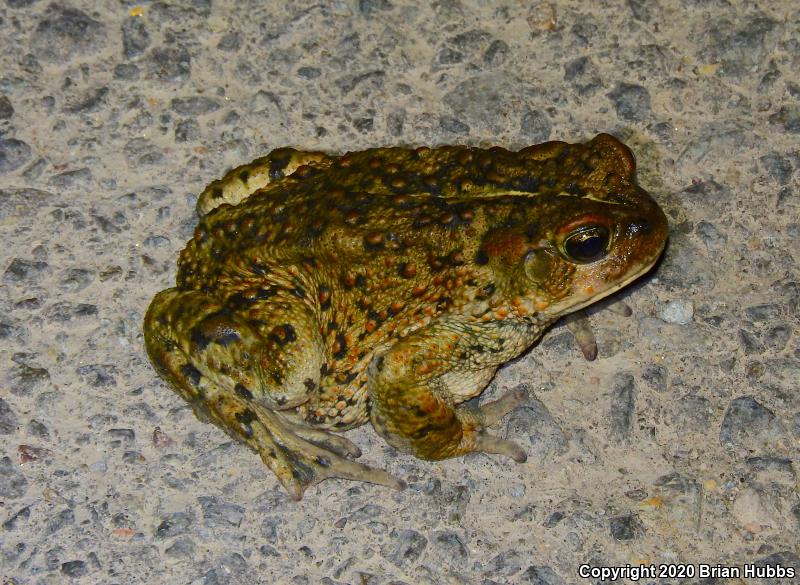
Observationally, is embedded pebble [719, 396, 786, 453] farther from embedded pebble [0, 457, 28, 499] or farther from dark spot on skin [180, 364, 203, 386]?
embedded pebble [0, 457, 28, 499]

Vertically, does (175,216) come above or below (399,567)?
above

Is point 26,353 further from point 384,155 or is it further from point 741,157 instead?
point 741,157

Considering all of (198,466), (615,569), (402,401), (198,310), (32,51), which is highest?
(32,51)

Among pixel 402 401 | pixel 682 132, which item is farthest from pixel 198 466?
pixel 682 132

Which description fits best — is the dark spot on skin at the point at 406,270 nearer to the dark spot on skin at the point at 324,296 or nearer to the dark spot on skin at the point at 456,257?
the dark spot on skin at the point at 456,257

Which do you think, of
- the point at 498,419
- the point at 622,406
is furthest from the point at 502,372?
the point at 622,406

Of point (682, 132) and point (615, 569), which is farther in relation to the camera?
point (682, 132)

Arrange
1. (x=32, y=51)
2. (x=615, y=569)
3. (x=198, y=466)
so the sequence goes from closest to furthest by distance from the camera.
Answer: (x=615, y=569), (x=198, y=466), (x=32, y=51)
